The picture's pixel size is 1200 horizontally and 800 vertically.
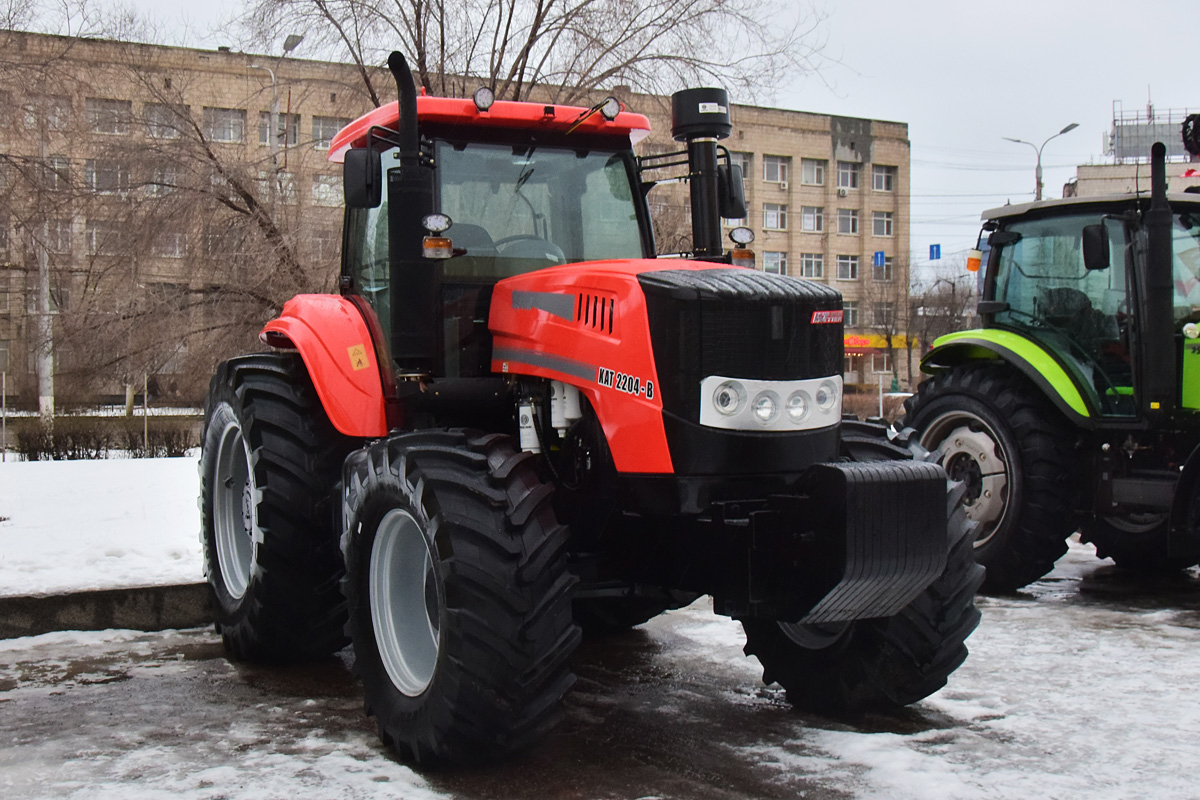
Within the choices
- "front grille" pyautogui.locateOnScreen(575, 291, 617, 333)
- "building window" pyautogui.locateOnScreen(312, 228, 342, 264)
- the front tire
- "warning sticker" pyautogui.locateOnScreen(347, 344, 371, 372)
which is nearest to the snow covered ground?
the front tire

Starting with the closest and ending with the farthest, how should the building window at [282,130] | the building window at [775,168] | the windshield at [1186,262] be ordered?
the windshield at [1186,262] < the building window at [282,130] < the building window at [775,168]

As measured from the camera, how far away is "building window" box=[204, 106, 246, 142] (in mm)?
17281

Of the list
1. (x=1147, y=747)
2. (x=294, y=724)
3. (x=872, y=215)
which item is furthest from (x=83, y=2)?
(x=872, y=215)

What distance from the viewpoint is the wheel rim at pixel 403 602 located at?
4996mm

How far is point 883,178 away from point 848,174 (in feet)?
8.89

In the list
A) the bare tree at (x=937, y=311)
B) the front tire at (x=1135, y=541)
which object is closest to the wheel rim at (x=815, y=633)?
the front tire at (x=1135, y=541)

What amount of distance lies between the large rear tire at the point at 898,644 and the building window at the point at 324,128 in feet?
43.5

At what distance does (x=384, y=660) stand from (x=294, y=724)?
50 cm

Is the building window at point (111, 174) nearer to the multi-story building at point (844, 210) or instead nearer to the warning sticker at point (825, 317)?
the warning sticker at point (825, 317)

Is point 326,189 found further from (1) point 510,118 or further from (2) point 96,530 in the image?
(1) point 510,118

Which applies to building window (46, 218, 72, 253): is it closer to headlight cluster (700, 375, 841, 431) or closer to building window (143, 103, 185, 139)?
building window (143, 103, 185, 139)

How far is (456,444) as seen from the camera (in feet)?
15.5

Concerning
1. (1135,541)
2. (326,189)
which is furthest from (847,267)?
(1135,541)

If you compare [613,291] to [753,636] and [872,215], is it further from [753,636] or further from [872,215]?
[872,215]
